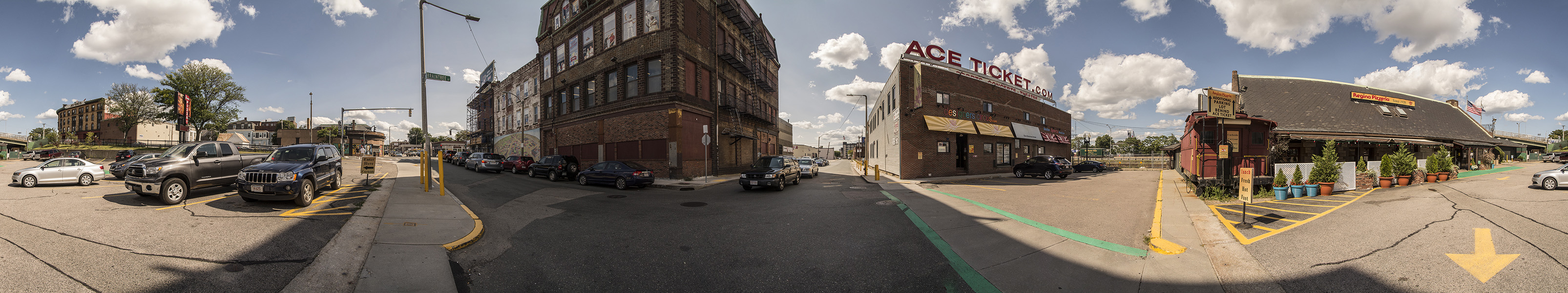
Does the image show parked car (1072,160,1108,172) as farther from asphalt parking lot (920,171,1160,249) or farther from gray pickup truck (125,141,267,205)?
gray pickup truck (125,141,267,205)

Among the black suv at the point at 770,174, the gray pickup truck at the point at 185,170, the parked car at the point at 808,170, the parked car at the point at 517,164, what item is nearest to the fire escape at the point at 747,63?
the parked car at the point at 808,170

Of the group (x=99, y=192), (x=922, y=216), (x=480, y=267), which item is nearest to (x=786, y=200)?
(x=922, y=216)

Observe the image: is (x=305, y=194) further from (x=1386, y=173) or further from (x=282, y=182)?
(x=1386, y=173)

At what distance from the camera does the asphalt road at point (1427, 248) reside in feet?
13.6

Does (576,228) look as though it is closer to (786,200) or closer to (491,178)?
(786,200)

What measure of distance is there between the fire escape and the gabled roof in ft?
96.4

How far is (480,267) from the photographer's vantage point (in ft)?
16.7

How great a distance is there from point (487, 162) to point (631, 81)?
10.1 metres

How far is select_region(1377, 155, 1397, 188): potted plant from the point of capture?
44.9ft

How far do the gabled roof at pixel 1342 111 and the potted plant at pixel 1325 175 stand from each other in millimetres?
16065

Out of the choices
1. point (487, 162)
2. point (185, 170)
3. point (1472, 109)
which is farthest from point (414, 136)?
point (1472, 109)

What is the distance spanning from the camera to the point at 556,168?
19.3 metres

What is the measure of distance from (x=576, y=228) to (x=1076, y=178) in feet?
82.1

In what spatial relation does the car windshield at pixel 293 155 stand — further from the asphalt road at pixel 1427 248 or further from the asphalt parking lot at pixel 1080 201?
the asphalt road at pixel 1427 248
